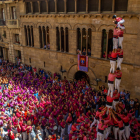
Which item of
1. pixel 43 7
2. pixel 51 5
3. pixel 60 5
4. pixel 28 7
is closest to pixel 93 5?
pixel 60 5

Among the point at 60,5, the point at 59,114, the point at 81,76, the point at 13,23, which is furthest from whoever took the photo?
the point at 13,23

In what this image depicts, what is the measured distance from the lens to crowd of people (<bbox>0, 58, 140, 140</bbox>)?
10.8 meters

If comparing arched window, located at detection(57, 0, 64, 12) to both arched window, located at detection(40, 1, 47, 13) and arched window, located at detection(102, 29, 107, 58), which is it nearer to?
arched window, located at detection(40, 1, 47, 13)

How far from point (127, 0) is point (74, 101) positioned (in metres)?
9.83

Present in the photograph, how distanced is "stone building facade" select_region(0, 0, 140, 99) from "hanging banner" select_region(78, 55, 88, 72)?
0.49 meters

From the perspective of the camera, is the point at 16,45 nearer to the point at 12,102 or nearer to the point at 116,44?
the point at 12,102

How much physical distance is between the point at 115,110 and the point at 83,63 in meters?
8.91

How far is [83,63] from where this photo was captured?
18938mm

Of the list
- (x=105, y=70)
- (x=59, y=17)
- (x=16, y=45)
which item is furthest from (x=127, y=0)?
(x=16, y=45)

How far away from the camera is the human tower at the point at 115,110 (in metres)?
9.91

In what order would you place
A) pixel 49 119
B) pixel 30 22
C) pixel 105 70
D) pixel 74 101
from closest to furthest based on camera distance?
1. pixel 49 119
2. pixel 74 101
3. pixel 105 70
4. pixel 30 22

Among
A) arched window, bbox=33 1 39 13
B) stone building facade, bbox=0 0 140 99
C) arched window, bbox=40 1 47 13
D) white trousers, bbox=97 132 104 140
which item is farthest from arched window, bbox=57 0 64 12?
white trousers, bbox=97 132 104 140

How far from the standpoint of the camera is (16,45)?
2862 cm

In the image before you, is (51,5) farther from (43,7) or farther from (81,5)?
(81,5)
